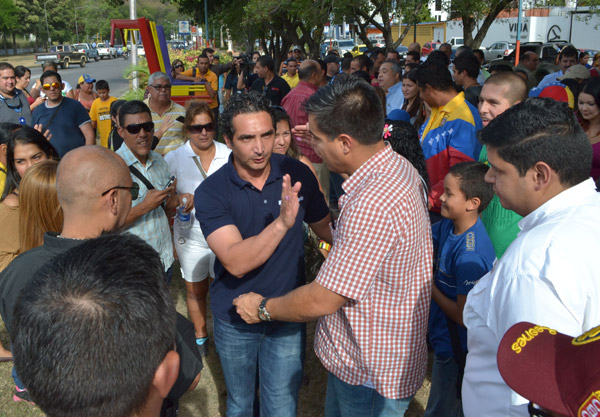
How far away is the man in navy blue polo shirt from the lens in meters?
2.49

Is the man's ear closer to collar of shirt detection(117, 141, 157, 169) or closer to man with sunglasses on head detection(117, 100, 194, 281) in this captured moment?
man with sunglasses on head detection(117, 100, 194, 281)

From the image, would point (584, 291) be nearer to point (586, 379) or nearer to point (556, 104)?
point (586, 379)

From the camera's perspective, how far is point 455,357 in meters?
2.52

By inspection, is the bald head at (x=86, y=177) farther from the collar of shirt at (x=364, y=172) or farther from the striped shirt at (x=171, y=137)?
the striped shirt at (x=171, y=137)

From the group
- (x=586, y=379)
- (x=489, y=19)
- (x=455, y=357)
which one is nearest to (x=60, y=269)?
(x=586, y=379)

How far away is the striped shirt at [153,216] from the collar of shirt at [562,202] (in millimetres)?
2625

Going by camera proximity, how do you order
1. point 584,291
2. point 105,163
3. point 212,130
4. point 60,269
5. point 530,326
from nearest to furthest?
point 530,326
point 60,269
point 584,291
point 105,163
point 212,130

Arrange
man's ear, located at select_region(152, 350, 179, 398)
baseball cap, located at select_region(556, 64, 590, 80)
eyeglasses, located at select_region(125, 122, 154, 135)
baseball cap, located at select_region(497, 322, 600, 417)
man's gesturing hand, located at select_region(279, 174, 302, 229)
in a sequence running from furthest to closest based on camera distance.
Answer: baseball cap, located at select_region(556, 64, 590, 80), eyeglasses, located at select_region(125, 122, 154, 135), man's gesturing hand, located at select_region(279, 174, 302, 229), man's ear, located at select_region(152, 350, 179, 398), baseball cap, located at select_region(497, 322, 600, 417)

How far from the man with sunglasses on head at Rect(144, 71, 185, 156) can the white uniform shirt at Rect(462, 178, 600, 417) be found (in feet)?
13.9

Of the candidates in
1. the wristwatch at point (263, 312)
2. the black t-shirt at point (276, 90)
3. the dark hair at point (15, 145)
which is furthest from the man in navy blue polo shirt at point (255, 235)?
the black t-shirt at point (276, 90)

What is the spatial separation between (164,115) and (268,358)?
150 inches

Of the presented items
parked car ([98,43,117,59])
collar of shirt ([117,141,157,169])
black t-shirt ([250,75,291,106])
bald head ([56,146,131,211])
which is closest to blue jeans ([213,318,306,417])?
bald head ([56,146,131,211])

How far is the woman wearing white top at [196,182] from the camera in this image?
3.90 m

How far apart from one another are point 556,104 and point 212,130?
281 centimetres
